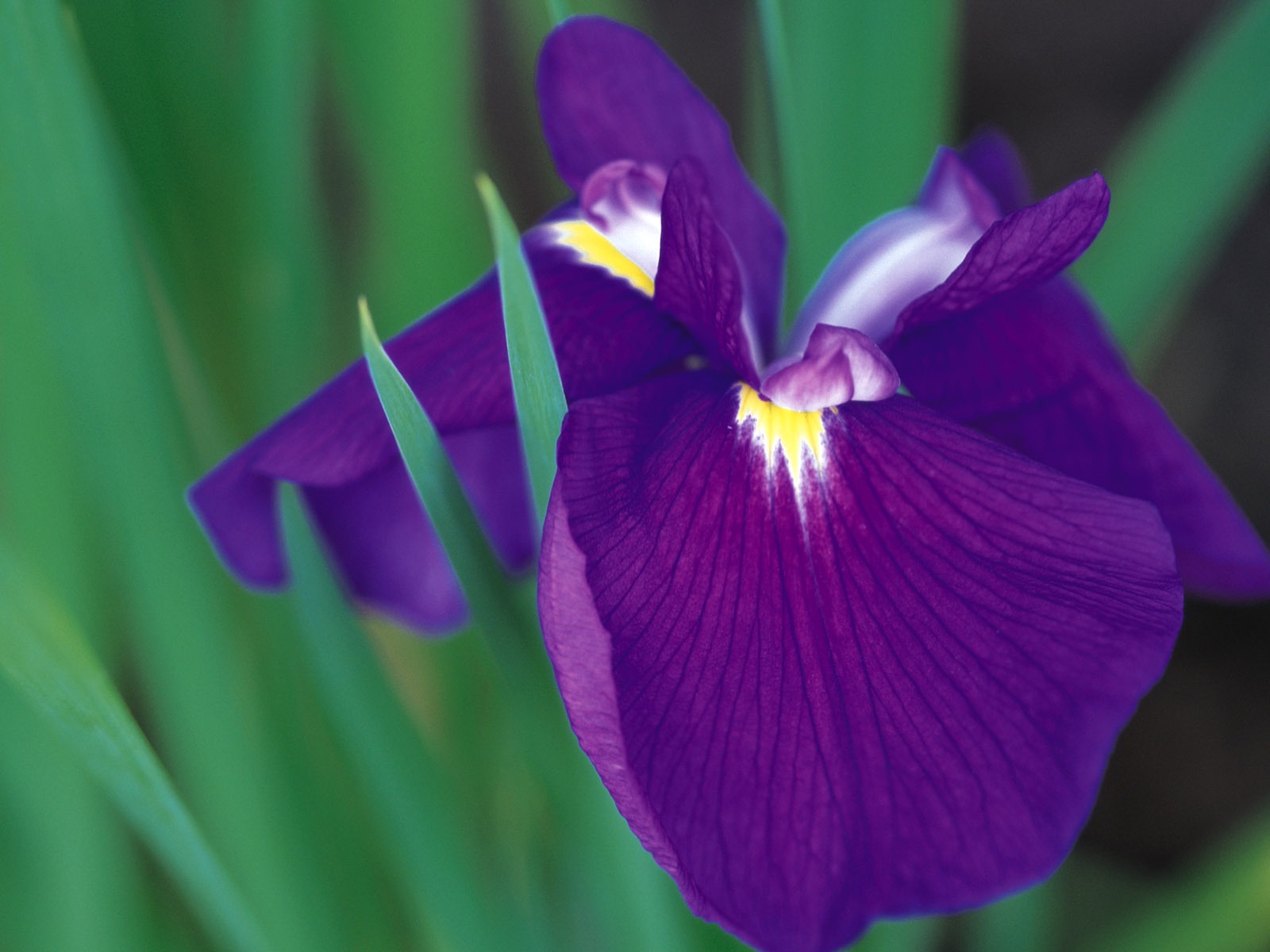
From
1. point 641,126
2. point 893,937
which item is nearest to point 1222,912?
point 893,937

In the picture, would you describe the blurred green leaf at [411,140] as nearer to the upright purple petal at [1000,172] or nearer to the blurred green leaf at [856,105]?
the blurred green leaf at [856,105]

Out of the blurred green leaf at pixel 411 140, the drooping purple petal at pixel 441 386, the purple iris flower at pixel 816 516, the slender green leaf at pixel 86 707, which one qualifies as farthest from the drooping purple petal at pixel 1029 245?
the blurred green leaf at pixel 411 140

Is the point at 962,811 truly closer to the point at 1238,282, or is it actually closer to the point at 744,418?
the point at 744,418

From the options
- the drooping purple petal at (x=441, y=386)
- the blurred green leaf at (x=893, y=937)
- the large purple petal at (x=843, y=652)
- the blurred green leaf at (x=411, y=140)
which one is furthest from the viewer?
the blurred green leaf at (x=411, y=140)

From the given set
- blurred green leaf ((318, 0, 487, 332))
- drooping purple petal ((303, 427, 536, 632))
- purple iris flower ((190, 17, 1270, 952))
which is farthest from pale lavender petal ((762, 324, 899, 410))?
blurred green leaf ((318, 0, 487, 332))

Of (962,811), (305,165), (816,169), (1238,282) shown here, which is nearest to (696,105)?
(816,169)

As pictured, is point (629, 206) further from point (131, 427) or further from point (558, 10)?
point (131, 427)

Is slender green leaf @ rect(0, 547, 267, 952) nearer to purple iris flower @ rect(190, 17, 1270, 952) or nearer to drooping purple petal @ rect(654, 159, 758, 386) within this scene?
purple iris flower @ rect(190, 17, 1270, 952)
